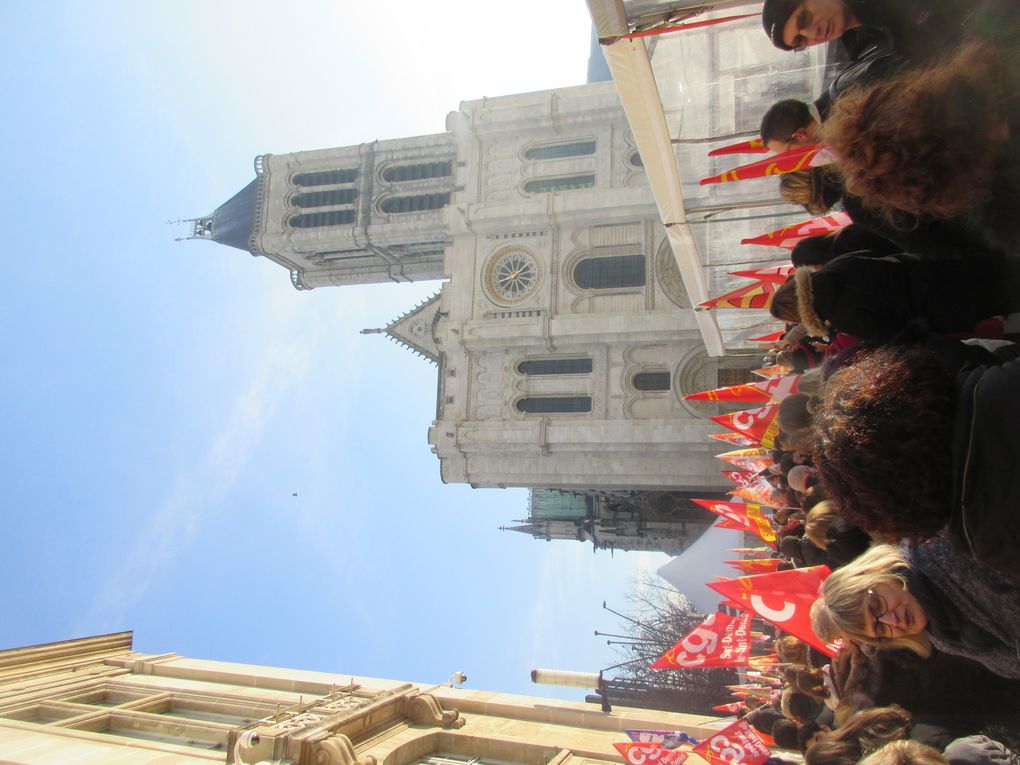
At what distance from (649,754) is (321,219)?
83.0ft

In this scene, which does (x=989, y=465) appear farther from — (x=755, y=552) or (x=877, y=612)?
(x=755, y=552)

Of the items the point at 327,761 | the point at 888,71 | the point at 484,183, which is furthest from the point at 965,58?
the point at 484,183

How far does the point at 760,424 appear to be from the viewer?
Result: 415 inches

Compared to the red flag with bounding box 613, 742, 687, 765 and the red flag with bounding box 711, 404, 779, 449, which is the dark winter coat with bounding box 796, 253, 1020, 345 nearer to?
the red flag with bounding box 711, 404, 779, 449

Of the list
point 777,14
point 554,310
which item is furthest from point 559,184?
point 777,14

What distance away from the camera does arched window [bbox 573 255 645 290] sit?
2361cm

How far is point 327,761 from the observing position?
359 inches

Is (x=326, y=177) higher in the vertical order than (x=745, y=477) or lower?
higher

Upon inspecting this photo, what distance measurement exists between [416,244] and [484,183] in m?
4.79

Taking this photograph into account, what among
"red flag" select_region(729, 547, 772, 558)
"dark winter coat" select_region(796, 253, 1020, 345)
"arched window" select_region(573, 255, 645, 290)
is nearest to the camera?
"dark winter coat" select_region(796, 253, 1020, 345)

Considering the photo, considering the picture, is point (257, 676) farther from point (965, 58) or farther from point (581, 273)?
point (581, 273)

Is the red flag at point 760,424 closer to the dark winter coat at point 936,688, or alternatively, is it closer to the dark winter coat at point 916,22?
the dark winter coat at point 936,688

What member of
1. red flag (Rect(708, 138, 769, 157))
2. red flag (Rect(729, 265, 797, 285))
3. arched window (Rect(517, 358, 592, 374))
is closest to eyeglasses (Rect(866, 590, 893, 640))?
red flag (Rect(708, 138, 769, 157))

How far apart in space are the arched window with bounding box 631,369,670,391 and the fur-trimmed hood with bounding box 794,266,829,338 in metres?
18.2
